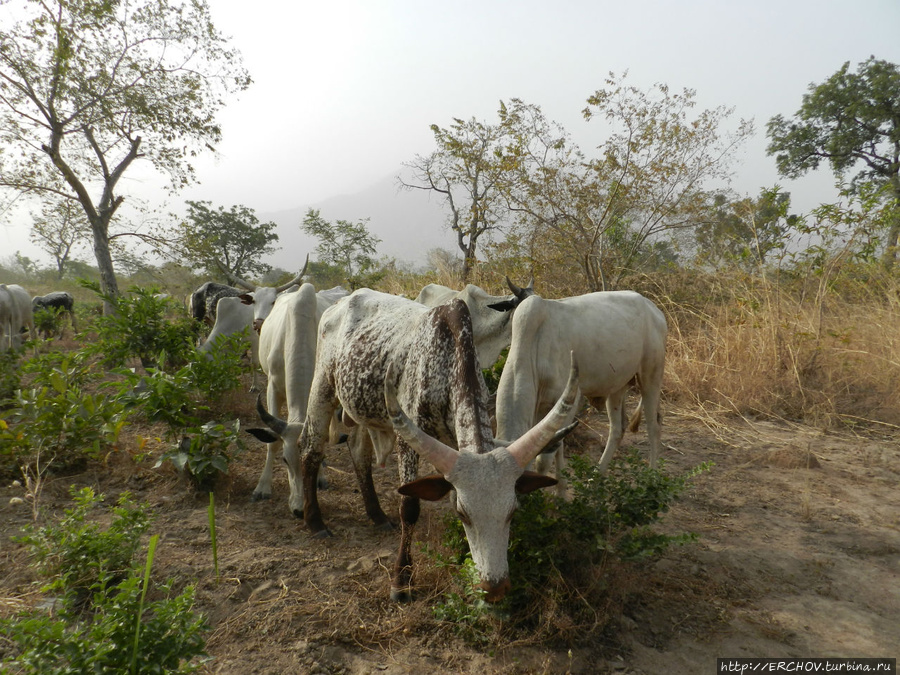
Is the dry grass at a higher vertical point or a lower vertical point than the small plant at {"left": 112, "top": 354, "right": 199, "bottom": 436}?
lower

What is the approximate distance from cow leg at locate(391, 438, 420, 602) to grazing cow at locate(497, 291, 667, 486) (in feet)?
2.03

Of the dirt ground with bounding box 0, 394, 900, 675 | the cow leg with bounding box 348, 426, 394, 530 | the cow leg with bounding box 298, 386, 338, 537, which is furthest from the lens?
the cow leg with bounding box 348, 426, 394, 530

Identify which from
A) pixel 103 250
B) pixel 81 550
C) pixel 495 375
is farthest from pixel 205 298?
pixel 81 550

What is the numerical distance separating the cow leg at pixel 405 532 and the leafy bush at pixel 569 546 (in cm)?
26

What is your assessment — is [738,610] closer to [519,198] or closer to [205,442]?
[205,442]

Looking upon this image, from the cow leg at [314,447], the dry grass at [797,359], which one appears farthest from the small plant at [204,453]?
the dry grass at [797,359]

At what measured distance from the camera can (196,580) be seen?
315cm

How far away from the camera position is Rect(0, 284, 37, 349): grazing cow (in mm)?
10602

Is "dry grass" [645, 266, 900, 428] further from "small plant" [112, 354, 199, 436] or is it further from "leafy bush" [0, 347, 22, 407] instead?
"leafy bush" [0, 347, 22, 407]

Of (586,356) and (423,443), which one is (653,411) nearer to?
(586,356)

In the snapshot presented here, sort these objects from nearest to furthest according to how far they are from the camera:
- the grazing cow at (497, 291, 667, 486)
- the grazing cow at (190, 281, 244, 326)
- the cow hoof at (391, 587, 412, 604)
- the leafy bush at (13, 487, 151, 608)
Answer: the leafy bush at (13, 487, 151, 608) < the cow hoof at (391, 587, 412, 604) < the grazing cow at (497, 291, 667, 486) < the grazing cow at (190, 281, 244, 326)

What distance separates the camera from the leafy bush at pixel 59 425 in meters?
4.32

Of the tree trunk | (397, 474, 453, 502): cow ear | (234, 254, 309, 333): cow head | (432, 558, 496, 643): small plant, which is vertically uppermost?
the tree trunk

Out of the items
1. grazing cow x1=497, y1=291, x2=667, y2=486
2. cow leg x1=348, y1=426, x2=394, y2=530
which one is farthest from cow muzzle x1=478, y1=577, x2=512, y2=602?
cow leg x1=348, y1=426, x2=394, y2=530
